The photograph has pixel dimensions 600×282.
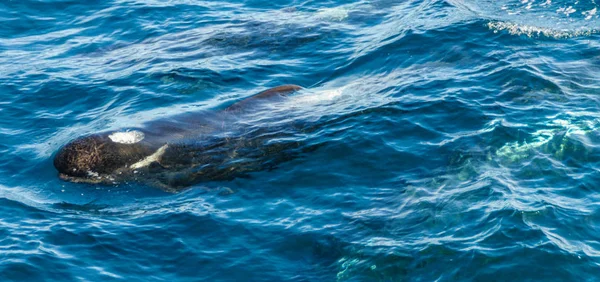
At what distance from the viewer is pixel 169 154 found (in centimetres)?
1266

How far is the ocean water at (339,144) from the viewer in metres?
10.2

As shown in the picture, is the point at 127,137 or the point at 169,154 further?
the point at 127,137

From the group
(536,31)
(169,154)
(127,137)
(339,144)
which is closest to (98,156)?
(127,137)

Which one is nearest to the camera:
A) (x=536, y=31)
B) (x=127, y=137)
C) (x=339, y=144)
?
(x=127, y=137)

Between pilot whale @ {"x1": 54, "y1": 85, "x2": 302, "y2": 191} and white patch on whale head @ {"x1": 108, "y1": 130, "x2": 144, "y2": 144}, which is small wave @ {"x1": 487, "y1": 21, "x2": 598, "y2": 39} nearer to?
pilot whale @ {"x1": 54, "y1": 85, "x2": 302, "y2": 191}

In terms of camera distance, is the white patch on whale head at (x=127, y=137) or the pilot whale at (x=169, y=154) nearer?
the pilot whale at (x=169, y=154)

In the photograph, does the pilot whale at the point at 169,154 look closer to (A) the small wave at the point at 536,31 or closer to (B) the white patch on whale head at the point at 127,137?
(B) the white patch on whale head at the point at 127,137

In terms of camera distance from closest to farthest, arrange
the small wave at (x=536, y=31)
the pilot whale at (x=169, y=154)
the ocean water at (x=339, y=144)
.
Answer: the ocean water at (x=339, y=144) < the pilot whale at (x=169, y=154) < the small wave at (x=536, y=31)

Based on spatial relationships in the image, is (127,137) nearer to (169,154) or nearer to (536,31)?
(169,154)

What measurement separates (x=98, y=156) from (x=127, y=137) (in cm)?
58

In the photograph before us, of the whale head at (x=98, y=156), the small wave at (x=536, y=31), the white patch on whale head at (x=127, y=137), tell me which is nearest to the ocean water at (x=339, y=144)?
the small wave at (x=536, y=31)

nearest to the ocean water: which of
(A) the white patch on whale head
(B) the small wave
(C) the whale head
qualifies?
(B) the small wave

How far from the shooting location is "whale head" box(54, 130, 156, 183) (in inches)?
494

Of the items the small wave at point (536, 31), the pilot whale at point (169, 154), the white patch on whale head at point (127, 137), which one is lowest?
the small wave at point (536, 31)
